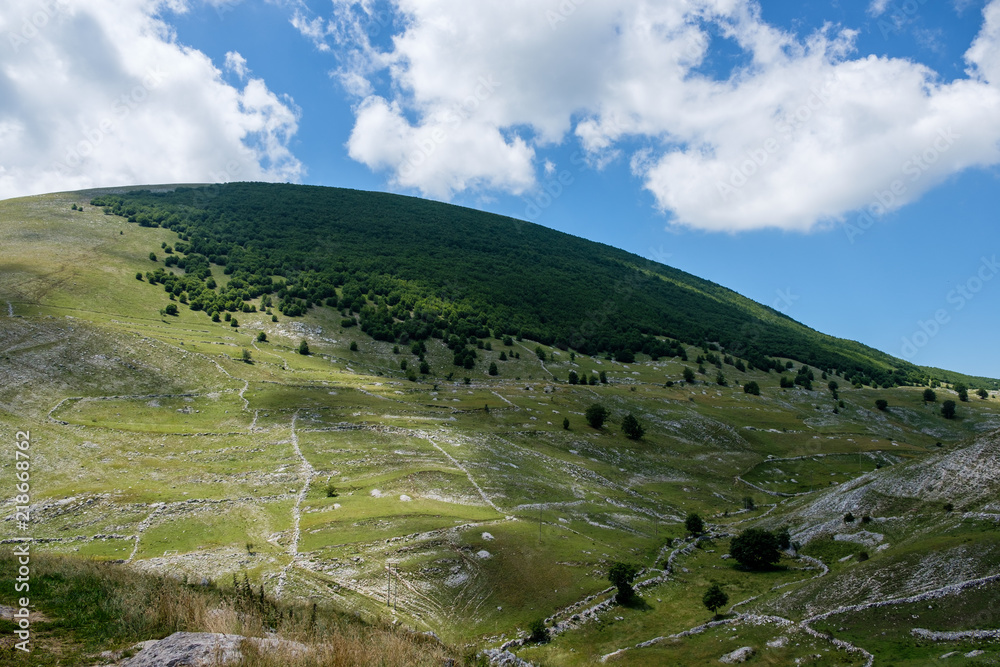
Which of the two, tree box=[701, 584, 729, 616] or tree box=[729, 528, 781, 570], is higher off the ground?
tree box=[729, 528, 781, 570]

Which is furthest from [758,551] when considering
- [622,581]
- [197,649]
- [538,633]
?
[197,649]

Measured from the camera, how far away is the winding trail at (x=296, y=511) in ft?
125

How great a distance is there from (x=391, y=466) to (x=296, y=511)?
1365 centimetres

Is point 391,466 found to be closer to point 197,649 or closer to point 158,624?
point 158,624

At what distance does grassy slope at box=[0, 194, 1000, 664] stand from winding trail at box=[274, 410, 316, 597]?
1.50 feet

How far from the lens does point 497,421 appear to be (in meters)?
91.8

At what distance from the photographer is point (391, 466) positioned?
61.8m

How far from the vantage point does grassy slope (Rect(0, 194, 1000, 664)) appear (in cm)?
3950

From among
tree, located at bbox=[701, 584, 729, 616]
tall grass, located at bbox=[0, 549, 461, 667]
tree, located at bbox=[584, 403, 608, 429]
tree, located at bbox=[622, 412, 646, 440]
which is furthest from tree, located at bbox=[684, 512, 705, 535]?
tall grass, located at bbox=[0, 549, 461, 667]

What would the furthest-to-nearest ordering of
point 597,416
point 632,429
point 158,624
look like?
point 597,416, point 632,429, point 158,624

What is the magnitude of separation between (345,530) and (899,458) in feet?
357

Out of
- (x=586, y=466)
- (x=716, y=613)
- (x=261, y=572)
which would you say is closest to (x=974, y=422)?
(x=586, y=466)

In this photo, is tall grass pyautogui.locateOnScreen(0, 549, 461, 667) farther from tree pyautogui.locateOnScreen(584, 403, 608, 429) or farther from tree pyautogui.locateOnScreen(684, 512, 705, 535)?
tree pyautogui.locateOnScreen(584, 403, 608, 429)

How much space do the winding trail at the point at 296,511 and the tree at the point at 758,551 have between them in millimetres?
40358
